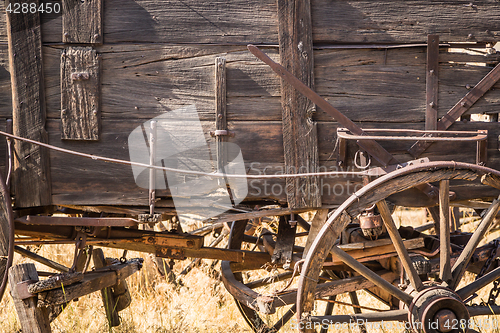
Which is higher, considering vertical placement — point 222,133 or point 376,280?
point 222,133

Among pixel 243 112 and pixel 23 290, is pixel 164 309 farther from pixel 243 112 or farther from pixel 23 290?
pixel 243 112

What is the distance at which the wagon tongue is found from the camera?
2.30 metres

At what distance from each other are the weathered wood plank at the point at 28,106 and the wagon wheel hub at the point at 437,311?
7.01 ft

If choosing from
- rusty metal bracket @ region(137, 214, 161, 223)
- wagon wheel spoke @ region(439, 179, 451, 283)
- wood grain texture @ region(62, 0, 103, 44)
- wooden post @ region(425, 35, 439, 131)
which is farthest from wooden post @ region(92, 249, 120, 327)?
wooden post @ region(425, 35, 439, 131)

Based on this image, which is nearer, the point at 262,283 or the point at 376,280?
the point at 376,280

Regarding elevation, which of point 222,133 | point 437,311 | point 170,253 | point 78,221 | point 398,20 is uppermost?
point 398,20

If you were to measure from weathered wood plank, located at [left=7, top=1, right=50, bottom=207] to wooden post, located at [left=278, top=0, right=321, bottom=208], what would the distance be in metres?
1.33

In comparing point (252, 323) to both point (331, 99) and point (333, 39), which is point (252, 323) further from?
point (333, 39)

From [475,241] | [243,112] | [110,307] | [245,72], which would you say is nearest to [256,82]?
[245,72]

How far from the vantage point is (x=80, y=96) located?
2.35m

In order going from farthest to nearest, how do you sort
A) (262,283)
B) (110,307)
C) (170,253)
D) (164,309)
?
(164,309) < (262,283) < (110,307) < (170,253)

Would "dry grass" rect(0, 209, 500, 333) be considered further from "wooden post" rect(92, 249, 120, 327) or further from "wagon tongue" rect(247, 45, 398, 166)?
"wagon tongue" rect(247, 45, 398, 166)

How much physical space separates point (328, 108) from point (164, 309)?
2.71 m

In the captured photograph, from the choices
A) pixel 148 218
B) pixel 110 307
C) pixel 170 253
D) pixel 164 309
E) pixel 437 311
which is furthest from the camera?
pixel 164 309
